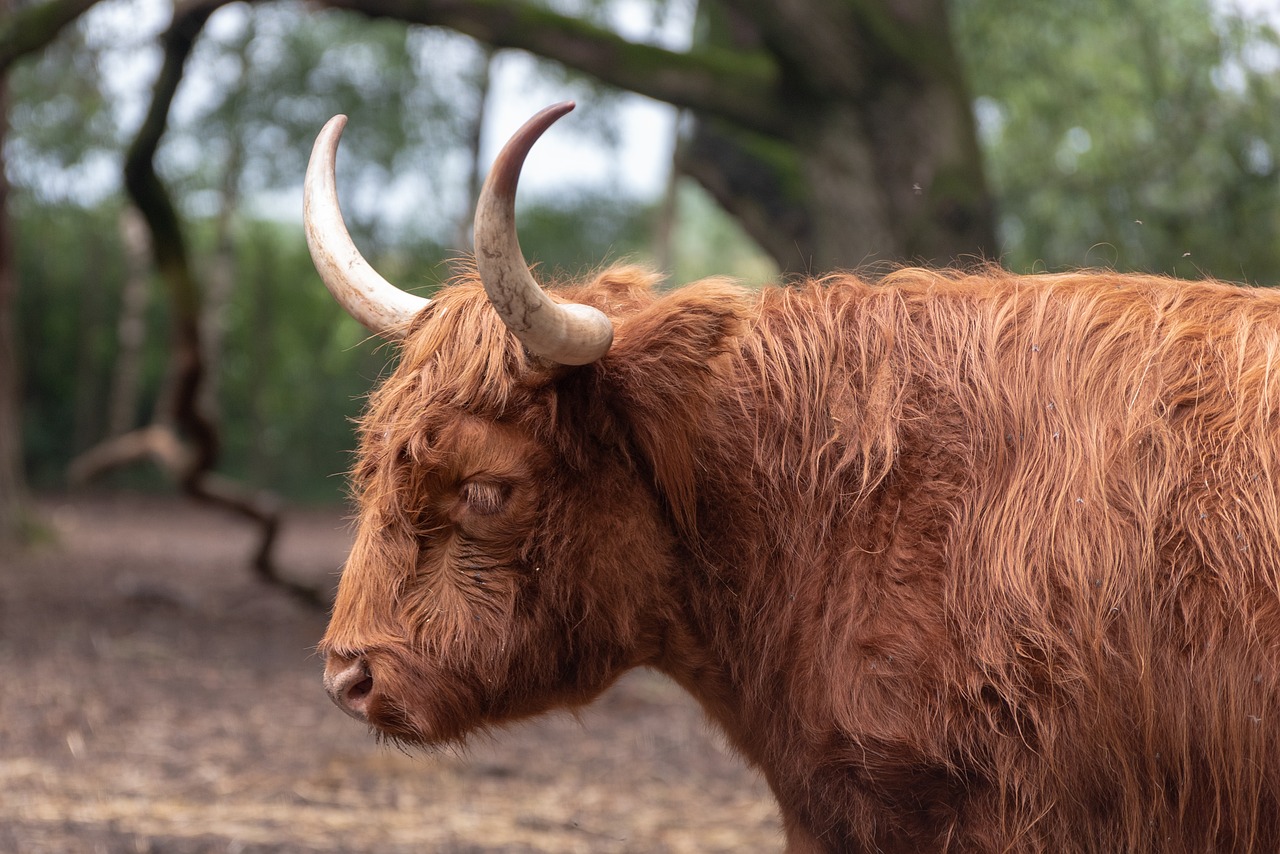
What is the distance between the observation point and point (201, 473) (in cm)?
891

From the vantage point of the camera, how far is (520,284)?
7.57 ft

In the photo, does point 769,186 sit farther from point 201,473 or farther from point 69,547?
point 69,547

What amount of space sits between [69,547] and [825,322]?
11.9 metres

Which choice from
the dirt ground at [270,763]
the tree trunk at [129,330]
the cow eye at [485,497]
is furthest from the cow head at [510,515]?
the tree trunk at [129,330]

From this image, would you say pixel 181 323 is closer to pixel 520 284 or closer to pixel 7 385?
pixel 7 385

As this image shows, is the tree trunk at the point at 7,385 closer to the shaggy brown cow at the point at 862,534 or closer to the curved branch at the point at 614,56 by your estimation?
the curved branch at the point at 614,56

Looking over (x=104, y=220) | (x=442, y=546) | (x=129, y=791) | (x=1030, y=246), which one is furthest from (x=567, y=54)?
(x=104, y=220)

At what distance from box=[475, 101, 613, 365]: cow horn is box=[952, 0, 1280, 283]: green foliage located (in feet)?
17.3

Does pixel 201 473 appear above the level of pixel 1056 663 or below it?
below

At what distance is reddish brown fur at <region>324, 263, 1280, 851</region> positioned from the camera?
223 centimetres

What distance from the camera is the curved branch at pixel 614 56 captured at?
688 centimetres

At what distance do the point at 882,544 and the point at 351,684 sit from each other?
1173 mm

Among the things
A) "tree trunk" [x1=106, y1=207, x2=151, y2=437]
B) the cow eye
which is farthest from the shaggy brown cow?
"tree trunk" [x1=106, y1=207, x2=151, y2=437]

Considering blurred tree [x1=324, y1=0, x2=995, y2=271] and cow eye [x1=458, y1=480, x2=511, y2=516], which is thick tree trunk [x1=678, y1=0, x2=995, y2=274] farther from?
cow eye [x1=458, y1=480, x2=511, y2=516]
